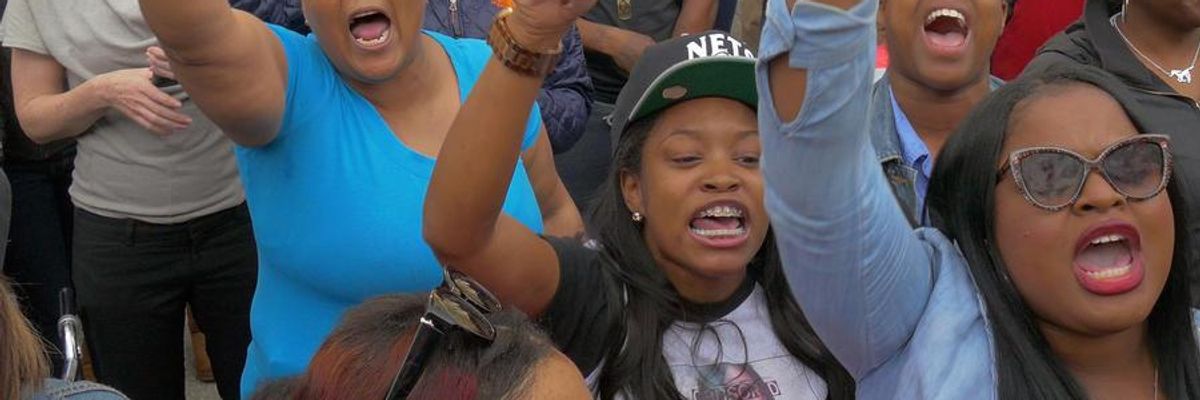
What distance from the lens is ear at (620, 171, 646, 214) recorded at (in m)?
2.42

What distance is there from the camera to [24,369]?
1.90m

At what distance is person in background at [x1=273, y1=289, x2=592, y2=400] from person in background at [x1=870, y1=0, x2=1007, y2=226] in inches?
61.5

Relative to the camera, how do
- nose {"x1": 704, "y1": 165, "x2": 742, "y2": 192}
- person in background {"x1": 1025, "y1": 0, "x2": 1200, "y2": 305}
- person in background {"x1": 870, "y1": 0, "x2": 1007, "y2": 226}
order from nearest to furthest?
nose {"x1": 704, "y1": 165, "x2": 742, "y2": 192} → person in background {"x1": 870, "y1": 0, "x2": 1007, "y2": 226} → person in background {"x1": 1025, "y1": 0, "x2": 1200, "y2": 305}

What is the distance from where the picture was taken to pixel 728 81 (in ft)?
7.68

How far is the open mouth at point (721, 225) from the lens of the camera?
2.32 meters

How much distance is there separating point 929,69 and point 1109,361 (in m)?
1.26

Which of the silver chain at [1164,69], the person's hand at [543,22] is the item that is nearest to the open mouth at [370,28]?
the person's hand at [543,22]

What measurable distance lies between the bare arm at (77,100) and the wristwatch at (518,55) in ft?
5.53

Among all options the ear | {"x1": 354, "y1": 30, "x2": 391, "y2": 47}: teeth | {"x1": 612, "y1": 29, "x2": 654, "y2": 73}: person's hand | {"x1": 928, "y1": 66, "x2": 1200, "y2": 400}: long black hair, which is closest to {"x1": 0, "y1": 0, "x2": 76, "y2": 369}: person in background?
{"x1": 612, "y1": 29, "x2": 654, "y2": 73}: person's hand

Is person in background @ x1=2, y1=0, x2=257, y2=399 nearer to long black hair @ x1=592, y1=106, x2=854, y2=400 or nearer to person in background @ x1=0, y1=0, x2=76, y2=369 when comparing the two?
person in background @ x1=0, y1=0, x2=76, y2=369

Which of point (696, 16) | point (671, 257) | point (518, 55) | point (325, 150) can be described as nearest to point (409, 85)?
point (325, 150)

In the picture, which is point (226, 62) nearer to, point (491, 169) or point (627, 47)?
point (491, 169)

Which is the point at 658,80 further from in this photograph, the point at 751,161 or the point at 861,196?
the point at 861,196

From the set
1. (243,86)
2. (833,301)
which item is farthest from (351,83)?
(833,301)
